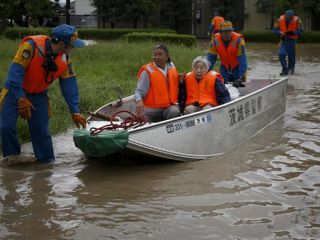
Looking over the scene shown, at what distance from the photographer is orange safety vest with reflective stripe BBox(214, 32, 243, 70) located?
10609mm

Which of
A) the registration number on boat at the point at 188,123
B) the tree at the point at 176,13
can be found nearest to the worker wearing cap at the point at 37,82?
the registration number on boat at the point at 188,123

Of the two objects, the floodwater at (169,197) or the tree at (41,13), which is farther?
the tree at (41,13)

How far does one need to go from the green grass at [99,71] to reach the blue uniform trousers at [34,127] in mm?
1400

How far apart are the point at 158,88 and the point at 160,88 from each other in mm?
27

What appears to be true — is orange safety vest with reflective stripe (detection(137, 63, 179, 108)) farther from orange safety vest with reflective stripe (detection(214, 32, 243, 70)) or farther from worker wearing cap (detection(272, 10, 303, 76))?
worker wearing cap (detection(272, 10, 303, 76))

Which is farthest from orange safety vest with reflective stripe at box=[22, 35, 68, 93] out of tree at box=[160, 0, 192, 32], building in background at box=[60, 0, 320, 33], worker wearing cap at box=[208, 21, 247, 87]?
tree at box=[160, 0, 192, 32]

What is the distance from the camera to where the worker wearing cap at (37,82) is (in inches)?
260

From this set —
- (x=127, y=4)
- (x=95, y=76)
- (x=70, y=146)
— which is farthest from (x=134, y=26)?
(x=70, y=146)

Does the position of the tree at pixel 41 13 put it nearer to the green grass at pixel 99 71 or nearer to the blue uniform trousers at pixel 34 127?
the green grass at pixel 99 71

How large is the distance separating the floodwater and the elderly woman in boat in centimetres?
77

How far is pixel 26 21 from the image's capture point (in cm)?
3938

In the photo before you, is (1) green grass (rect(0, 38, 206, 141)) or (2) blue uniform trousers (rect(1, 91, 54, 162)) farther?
(1) green grass (rect(0, 38, 206, 141))

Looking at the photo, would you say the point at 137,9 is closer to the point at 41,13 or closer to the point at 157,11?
the point at 157,11

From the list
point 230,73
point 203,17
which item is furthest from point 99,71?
point 203,17
